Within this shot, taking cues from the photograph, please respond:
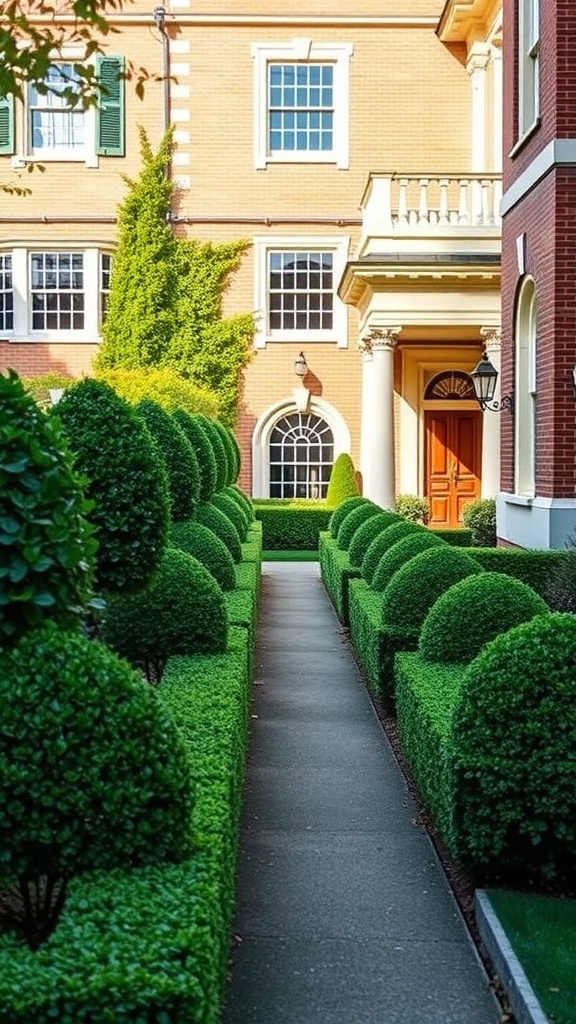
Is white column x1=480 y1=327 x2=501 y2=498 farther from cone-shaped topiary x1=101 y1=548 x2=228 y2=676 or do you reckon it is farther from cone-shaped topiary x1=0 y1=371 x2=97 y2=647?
cone-shaped topiary x1=0 y1=371 x2=97 y2=647

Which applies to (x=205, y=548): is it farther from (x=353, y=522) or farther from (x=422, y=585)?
(x=353, y=522)

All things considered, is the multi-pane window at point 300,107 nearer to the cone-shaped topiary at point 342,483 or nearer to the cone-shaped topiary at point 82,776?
the cone-shaped topiary at point 342,483

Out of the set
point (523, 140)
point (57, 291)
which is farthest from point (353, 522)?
point (57, 291)

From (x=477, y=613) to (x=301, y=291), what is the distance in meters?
20.3

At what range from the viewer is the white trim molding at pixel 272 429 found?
2666cm

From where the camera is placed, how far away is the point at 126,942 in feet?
10.4

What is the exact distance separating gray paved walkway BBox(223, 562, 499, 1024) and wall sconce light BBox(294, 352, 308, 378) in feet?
56.0

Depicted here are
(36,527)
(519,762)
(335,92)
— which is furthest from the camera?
(335,92)

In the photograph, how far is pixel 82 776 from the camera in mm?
3664

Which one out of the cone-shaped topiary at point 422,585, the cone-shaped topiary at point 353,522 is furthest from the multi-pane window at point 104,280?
the cone-shaped topiary at point 422,585

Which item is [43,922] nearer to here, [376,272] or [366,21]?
[376,272]

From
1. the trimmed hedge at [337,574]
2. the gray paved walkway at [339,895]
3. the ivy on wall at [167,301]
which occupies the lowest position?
the gray paved walkway at [339,895]

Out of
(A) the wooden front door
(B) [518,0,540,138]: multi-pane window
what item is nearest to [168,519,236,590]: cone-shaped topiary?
(B) [518,0,540,138]: multi-pane window

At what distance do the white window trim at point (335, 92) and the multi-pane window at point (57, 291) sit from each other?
471cm
